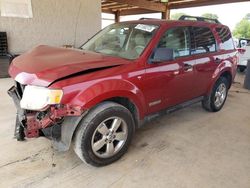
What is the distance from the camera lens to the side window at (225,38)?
4142mm

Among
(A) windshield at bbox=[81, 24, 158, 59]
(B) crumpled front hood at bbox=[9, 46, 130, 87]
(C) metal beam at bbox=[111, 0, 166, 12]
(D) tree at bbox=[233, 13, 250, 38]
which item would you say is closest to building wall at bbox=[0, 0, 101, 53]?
(C) metal beam at bbox=[111, 0, 166, 12]

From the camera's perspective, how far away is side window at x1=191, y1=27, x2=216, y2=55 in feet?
11.6

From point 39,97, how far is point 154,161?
1461 mm

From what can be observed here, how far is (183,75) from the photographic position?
3305mm

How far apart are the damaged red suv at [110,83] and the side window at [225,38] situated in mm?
425

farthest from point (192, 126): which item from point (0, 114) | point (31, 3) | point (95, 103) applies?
point (31, 3)

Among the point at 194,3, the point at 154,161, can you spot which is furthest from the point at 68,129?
the point at 194,3

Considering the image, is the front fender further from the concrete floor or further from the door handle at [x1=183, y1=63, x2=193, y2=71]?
the door handle at [x1=183, y1=63, x2=193, y2=71]

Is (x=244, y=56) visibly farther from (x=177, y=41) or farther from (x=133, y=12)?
(x=133, y=12)

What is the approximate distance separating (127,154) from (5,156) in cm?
140

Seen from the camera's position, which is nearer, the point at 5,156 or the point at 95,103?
the point at 95,103

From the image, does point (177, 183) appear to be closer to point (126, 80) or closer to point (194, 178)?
point (194, 178)

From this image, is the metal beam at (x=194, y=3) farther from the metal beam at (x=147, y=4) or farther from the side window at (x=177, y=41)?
the side window at (x=177, y=41)

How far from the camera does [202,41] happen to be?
3.70 metres
